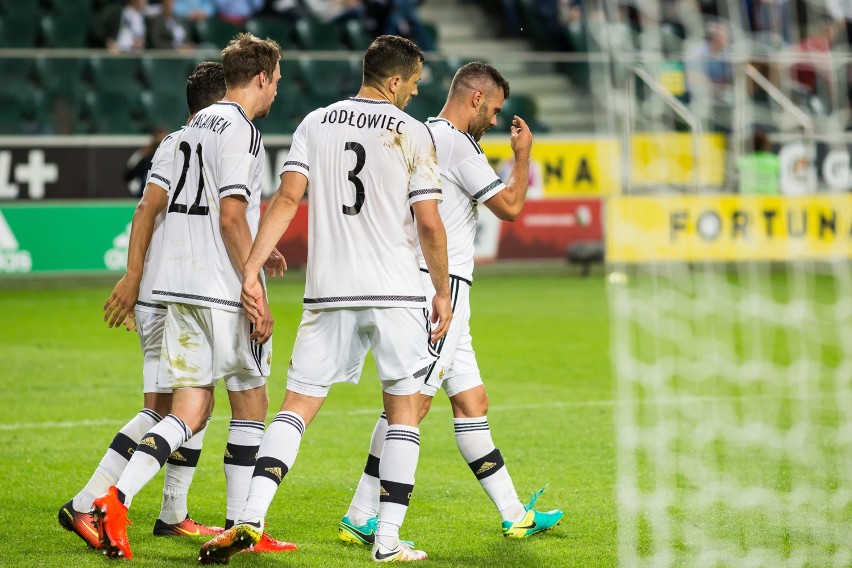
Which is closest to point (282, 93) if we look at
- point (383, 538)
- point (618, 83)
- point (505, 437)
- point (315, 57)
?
point (315, 57)

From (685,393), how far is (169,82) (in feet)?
28.7

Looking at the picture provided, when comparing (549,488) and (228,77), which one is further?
(549,488)

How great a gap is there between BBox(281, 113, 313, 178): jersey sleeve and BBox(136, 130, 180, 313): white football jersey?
0.56 m

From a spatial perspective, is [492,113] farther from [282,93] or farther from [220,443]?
[282,93]

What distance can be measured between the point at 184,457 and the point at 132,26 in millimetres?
12246

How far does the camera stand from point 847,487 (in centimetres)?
586

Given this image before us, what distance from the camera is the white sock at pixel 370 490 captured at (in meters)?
4.90

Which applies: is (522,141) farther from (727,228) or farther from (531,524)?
(727,228)

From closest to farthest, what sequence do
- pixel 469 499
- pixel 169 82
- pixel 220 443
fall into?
pixel 469 499, pixel 220 443, pixel 169 82

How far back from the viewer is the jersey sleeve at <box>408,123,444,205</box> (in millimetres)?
4355

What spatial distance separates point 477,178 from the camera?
4723 millimetres

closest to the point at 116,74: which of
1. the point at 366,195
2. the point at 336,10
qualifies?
the point at 336,10

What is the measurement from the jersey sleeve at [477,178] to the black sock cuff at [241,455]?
4.32 ft

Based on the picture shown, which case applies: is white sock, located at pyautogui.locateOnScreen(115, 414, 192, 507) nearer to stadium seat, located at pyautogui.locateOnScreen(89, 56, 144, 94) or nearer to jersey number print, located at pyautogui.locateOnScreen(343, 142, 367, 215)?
jersey number print, located at pyautogui.locateOnScreen(343, 142, 367, 215)
